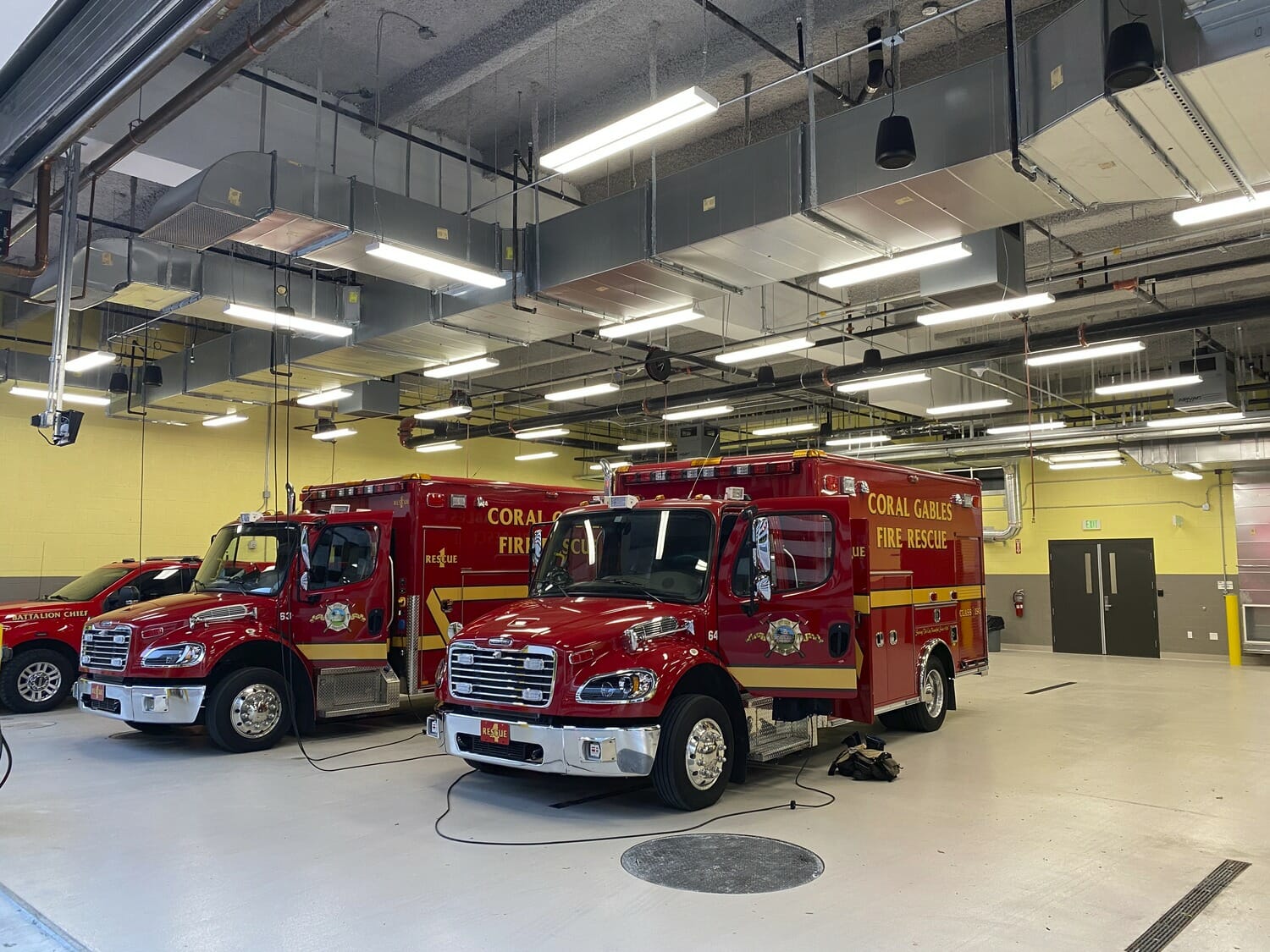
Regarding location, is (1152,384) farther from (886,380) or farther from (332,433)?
(332,433)

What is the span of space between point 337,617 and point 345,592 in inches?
10.8


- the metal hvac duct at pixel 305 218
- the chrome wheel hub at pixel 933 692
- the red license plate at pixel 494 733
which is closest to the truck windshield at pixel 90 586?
the metal hvac duct at pixel 305 218

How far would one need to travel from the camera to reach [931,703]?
10492 millimetres

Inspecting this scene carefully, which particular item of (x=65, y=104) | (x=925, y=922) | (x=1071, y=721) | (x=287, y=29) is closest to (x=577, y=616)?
(x=925, y=922)

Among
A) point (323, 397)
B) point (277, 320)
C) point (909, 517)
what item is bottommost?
point (909, 517)

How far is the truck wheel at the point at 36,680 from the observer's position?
11828 mm

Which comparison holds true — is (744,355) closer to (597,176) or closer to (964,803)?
(597,176)

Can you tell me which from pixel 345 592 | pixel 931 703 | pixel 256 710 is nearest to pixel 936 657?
pixel 931 703

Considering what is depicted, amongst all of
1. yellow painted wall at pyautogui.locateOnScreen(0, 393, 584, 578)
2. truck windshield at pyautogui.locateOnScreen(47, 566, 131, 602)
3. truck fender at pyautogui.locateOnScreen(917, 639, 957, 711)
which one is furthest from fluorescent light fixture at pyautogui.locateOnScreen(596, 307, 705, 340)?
truck windshield at pyautogui.locateOnScreen(47, 566, 131, 602)

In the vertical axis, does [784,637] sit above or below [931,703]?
above

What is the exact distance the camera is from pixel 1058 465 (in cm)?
2041

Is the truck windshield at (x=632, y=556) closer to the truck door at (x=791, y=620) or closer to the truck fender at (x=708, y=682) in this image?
the truck door at (x=791, y=620)

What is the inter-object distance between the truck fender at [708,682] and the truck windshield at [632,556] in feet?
1.72

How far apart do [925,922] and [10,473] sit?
51.6 ft
